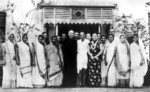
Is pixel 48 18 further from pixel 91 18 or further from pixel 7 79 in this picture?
pixel 7 79

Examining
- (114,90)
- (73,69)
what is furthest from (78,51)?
(114,90)

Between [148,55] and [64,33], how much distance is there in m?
2.55

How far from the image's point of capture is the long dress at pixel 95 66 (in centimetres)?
1357

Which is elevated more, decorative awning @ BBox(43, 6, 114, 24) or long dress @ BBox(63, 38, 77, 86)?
decorative awning @ BBox(43, 6, 114, 24)

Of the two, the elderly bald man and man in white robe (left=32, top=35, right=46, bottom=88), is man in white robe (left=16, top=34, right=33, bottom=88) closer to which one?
man in white robe (left=32, top=35, right=46, bottom=88)

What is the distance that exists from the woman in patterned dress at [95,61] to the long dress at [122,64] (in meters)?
0.53

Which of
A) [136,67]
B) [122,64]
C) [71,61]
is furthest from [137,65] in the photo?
[71,61]

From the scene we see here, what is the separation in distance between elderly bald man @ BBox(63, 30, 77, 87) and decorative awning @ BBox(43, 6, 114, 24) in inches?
16.8

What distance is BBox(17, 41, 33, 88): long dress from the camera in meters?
13.6

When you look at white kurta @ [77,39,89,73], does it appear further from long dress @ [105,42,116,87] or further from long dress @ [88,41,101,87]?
long dress @ [105,42,116,87]

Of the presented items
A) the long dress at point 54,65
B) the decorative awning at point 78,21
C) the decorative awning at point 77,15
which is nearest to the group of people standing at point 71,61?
the long dress at point 54,65

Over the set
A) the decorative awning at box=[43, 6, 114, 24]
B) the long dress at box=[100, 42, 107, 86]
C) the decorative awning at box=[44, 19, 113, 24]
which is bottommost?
the long dress at box=[100, 42, 107, 86]

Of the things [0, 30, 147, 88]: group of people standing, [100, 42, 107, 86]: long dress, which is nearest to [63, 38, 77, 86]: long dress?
[0, 30, 147, 88]: group of people standing

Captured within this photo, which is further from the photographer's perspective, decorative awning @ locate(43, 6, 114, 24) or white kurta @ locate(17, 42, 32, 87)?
decorative awning @ locate(43, 6, 114, 24)
